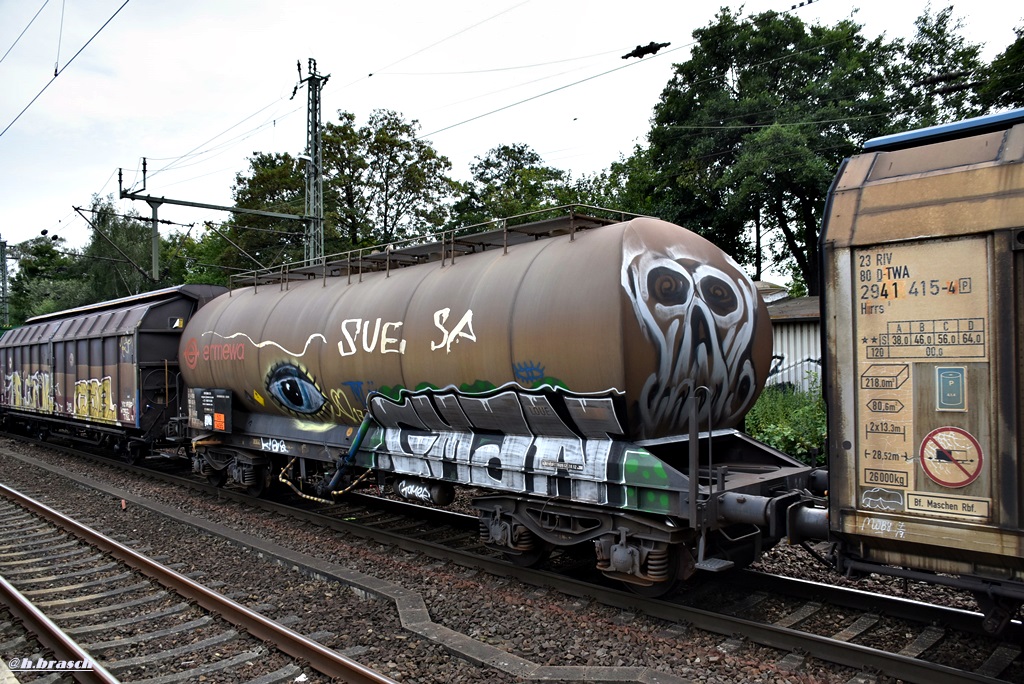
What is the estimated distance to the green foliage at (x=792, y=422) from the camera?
12523 millimetres

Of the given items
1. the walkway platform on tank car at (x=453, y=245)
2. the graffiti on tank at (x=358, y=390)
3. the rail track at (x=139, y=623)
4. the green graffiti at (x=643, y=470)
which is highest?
the walkway platform on tank car at (x=453, y=245)

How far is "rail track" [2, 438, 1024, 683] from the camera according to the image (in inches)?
203

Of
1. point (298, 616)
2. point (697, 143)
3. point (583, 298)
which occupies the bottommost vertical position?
point (298, 616)

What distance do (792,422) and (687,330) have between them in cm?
769

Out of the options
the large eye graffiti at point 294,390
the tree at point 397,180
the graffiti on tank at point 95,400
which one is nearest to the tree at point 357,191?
the tree at point 397,180

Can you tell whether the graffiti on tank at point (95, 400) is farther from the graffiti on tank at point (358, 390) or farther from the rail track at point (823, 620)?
the rail track at point (823, 620)

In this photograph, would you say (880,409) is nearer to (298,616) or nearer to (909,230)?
(909,230)

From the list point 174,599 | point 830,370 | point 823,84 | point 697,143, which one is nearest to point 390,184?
point 697,143

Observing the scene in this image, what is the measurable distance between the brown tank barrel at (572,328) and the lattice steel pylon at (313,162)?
11.7 meters

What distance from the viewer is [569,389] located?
267 inches

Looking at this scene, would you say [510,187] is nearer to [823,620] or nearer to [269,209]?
[269,209]

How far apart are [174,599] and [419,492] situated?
2970 mm

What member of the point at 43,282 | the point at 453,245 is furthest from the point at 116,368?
the point at 43,282

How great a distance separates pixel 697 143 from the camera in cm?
2919
